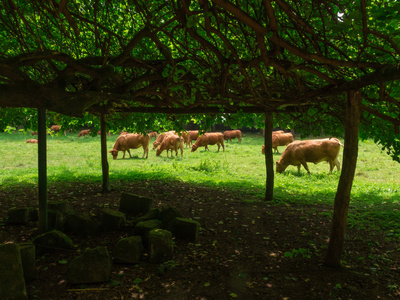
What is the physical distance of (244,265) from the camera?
4.70 metres

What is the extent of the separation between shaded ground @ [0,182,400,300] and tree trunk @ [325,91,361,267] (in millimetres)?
419

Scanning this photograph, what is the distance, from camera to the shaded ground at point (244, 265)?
389 cm

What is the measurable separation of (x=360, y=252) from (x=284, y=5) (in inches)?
178

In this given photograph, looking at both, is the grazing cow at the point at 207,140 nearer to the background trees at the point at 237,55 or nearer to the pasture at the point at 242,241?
the pasture at the point at 242,241

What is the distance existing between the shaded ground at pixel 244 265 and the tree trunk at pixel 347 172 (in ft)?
1.38

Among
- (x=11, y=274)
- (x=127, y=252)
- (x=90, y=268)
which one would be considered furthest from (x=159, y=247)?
(x=11, y=274)

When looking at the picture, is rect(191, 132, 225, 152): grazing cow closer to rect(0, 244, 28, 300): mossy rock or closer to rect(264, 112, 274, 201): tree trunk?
rect(264, 112, 274, 201): tree trunk

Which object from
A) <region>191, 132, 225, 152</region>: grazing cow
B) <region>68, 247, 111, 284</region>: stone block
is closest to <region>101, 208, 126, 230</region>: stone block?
<region>68, 247, 111, 284</region>: stone block

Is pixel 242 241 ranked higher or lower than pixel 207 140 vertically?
lower

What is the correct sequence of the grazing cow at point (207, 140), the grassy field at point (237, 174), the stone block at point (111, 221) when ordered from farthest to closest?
the grazing cow at point (207, 140)
the grassy field at point (237, 174)
the stone block at point (111, 221)

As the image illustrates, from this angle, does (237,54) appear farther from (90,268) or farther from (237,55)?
(90,268)

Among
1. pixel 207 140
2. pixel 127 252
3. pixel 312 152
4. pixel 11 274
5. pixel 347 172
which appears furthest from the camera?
pixel 207 140

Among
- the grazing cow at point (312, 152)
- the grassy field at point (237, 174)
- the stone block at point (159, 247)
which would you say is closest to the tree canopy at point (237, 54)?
the stone block at point (159, 247)

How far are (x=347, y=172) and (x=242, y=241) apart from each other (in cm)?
241
